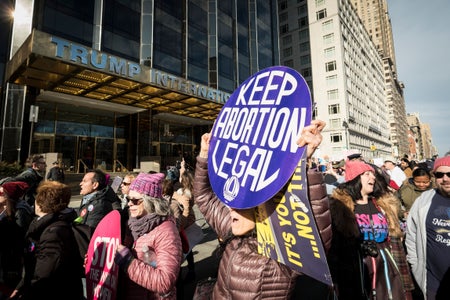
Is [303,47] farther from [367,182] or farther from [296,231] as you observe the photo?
[296,231]

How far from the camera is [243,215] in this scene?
136 cm

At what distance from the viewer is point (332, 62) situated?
39781 millimetres

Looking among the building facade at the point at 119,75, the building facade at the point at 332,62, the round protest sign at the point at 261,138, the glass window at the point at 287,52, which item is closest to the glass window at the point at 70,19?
the building facade at the point at 119,75

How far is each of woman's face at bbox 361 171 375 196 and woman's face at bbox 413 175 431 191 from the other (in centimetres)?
227

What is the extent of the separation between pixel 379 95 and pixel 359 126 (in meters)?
30.3

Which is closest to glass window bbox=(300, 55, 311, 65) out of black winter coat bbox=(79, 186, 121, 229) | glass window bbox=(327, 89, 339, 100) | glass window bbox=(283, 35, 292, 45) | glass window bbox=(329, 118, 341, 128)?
glass window bbox=(283, 35, 292, 45)

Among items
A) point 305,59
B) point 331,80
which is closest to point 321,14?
point 305,59

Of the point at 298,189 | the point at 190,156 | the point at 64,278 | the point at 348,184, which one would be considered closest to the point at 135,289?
the point at 64,278

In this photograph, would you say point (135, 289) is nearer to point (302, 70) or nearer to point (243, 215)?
point (243, 215)

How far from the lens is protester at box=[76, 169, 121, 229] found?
306cm

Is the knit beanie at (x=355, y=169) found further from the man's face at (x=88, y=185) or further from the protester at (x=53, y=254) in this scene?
the man's face at (x=88, y=185)

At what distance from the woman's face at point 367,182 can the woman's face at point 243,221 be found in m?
1.92

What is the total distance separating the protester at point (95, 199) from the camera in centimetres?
306

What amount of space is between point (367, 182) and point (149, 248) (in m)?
2.39
